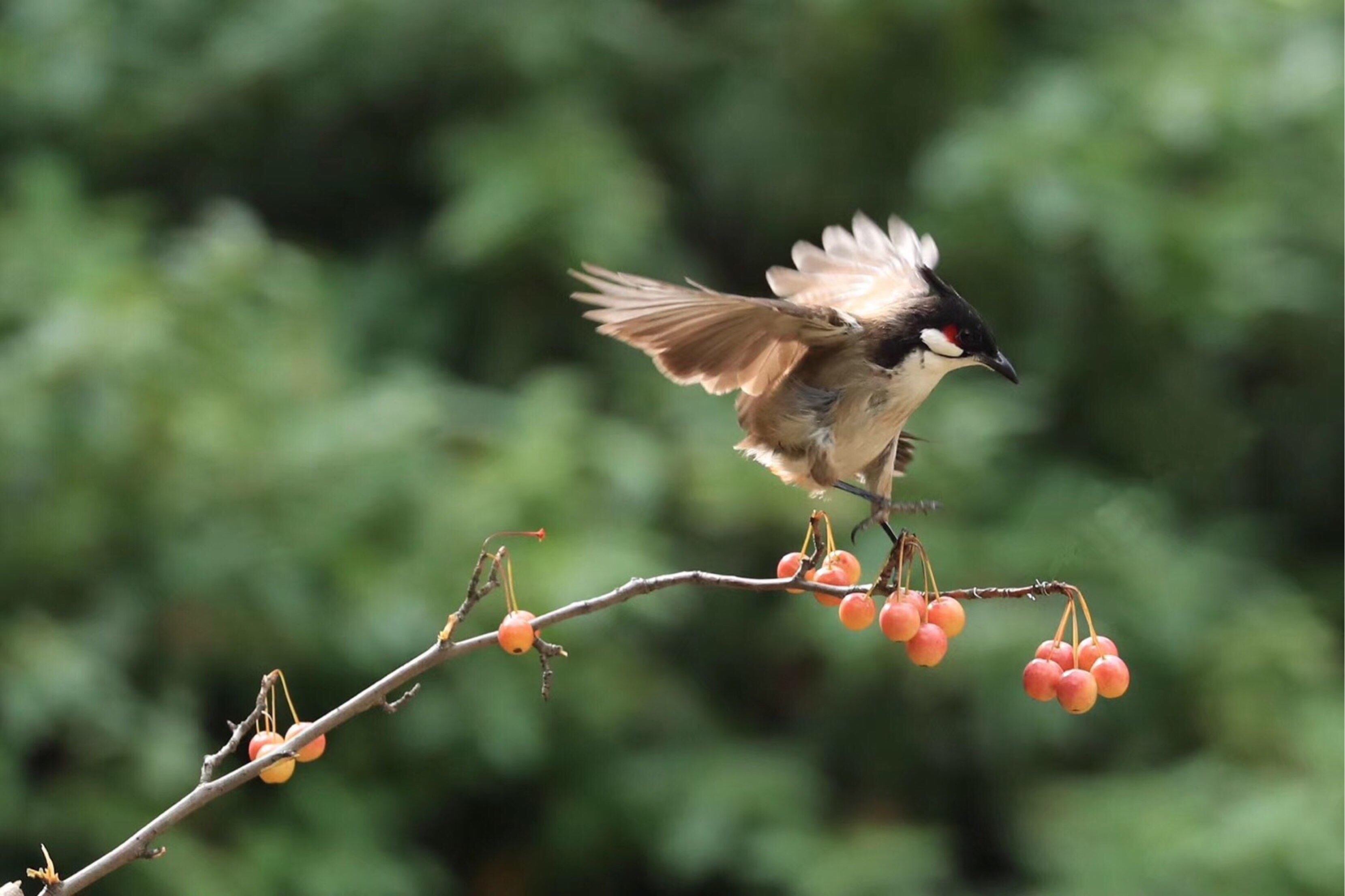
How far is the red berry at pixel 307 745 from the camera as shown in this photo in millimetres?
1123

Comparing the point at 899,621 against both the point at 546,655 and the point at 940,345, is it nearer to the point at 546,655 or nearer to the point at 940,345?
the point at 546,655

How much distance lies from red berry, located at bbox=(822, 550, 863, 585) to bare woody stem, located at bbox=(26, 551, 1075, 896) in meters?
0.26

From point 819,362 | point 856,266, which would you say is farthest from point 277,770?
point 856,266

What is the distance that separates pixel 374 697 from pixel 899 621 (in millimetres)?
508

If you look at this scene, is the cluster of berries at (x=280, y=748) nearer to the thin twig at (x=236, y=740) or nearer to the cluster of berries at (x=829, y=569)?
the thin twig at (x=236, y=740)

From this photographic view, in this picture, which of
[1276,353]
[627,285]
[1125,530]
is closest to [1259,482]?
[1276,353]

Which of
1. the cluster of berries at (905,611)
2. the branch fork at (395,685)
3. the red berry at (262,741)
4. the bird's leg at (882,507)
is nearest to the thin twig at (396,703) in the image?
the branch fork at (395,685)

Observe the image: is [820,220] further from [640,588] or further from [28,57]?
[640,588]

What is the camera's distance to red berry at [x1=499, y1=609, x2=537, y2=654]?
1178 millimetres

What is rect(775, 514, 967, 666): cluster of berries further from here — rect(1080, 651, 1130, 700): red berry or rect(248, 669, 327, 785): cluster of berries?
rect(248, 669, 327, 785): cluster of berries

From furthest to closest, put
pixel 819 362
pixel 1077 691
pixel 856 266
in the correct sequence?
pixel 856 266
pixel 819 362
pixel 1077 691

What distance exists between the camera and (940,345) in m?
1.79

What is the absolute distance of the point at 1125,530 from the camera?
2344 millimetres

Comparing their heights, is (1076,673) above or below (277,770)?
above
